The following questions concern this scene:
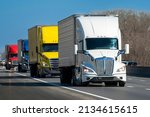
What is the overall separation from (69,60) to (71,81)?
1.51 m

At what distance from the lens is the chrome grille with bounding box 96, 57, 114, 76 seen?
1192 inches

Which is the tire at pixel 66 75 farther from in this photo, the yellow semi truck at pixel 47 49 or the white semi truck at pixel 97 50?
the yellow semi truck at pixel 47 49

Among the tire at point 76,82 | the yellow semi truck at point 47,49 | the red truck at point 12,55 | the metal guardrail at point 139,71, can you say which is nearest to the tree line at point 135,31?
the red truck at point 12,55

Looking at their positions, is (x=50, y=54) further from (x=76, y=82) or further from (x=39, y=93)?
(x=39, y=93)

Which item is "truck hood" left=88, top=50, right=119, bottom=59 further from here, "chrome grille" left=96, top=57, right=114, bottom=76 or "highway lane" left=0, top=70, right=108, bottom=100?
"highway lane" left=0, top=70, right=108, bottom=100

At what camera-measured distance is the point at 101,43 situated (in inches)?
1210

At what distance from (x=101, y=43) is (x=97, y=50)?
0.53 m

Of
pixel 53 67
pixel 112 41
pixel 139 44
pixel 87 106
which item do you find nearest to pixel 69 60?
pixel 112 41

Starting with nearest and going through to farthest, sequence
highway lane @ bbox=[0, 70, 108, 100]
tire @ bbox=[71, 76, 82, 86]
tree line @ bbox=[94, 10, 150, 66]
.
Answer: highway lane @ bbox=[0, 70, 108, 100]
tire @ bbox=[71, 76, 82, 86]
tree line @ bbox=[94, 10, 150, 66]

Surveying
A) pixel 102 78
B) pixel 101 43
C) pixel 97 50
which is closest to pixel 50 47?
pixel 101 43

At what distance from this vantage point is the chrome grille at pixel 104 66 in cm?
3028

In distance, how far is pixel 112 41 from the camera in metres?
31.0

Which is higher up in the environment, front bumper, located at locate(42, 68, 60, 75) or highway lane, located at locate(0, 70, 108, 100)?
front bumper, located at locate(42, 68, 60, 75)

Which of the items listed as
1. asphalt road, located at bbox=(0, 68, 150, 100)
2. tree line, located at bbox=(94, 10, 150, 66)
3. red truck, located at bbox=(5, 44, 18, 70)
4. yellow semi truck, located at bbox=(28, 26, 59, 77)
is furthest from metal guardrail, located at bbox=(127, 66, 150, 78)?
tree line, located at bbox=(94, 10, 150, 66)
